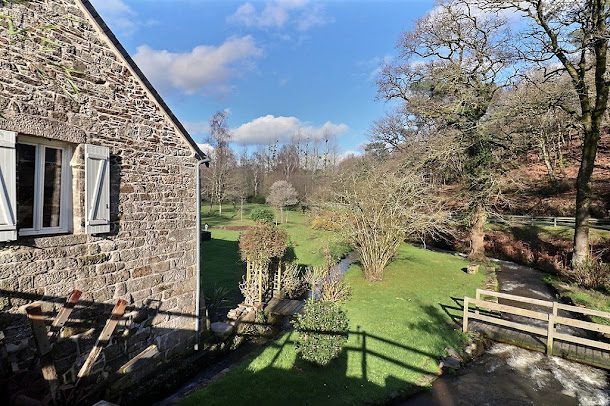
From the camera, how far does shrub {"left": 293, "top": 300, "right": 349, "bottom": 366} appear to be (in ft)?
22.7

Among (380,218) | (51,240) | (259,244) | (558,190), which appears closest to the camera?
(51,240)

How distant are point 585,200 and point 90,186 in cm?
1705

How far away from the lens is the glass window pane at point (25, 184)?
5.07 meters

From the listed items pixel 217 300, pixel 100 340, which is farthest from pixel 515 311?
pixel 100 340

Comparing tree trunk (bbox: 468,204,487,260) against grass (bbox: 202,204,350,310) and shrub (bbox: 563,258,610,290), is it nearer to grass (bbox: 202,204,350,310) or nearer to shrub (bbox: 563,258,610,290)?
shrub (bbox: 563,258,610,290)

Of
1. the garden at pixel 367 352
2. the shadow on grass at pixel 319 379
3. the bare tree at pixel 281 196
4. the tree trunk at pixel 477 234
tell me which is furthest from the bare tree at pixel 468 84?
the bare tree at pixel 281 196

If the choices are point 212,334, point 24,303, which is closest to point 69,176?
point 24,303

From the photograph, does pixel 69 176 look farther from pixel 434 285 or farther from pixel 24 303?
pixel 434 285

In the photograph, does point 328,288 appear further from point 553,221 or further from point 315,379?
point 553,221

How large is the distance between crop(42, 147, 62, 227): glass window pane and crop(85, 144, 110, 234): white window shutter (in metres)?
0.41

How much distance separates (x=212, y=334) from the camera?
8867 mm

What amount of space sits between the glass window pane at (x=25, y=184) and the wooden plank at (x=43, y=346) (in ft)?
4.83

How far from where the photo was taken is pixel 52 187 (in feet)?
18.3

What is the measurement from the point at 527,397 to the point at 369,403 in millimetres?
3096
